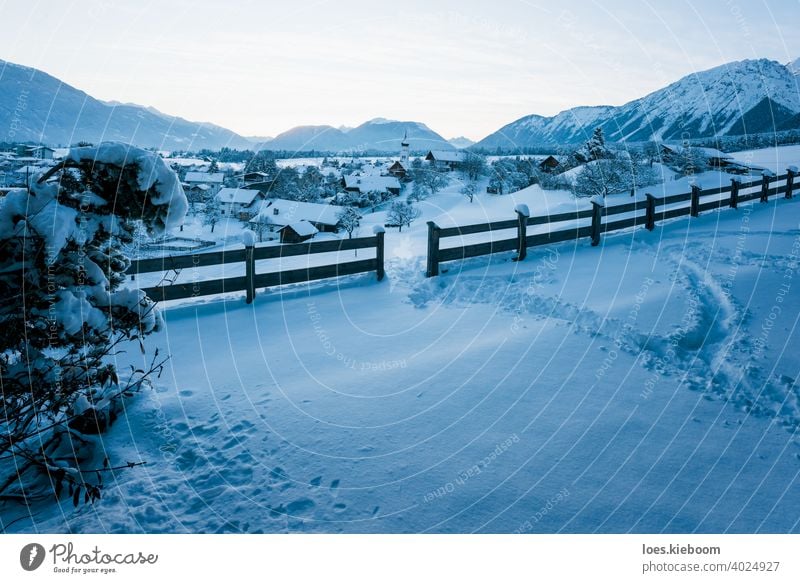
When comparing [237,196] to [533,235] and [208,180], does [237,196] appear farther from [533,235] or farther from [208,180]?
[533,235]

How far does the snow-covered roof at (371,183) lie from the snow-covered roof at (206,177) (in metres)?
24.3

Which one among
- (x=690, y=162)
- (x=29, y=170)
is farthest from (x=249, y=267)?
(x=690, y=162)

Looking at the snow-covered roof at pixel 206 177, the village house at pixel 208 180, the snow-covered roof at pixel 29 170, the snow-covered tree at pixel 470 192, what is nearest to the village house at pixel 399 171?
the snow-covered tree at pixel 470 192

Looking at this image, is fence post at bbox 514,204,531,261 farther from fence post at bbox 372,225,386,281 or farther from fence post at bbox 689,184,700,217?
fence post at bbox 689,184,700,217

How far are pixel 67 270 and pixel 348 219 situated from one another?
46129 millimetres

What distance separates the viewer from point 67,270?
3.41 meters

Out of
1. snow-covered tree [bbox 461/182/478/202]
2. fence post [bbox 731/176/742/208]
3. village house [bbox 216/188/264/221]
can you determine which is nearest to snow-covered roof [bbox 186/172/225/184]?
village house [bbox 216/188/264/221]

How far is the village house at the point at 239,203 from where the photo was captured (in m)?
66.3

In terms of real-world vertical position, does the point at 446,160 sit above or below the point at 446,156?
below

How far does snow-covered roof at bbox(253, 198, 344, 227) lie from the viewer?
5128 centimetres

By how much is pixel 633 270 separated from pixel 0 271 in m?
9.85

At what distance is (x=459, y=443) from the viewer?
14.1 feet

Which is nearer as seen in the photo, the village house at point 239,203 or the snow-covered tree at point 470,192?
the snow-covered tree at point 470,192

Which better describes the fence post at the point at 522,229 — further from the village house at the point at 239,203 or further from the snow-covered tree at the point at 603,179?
the village house at the point at 239,203
